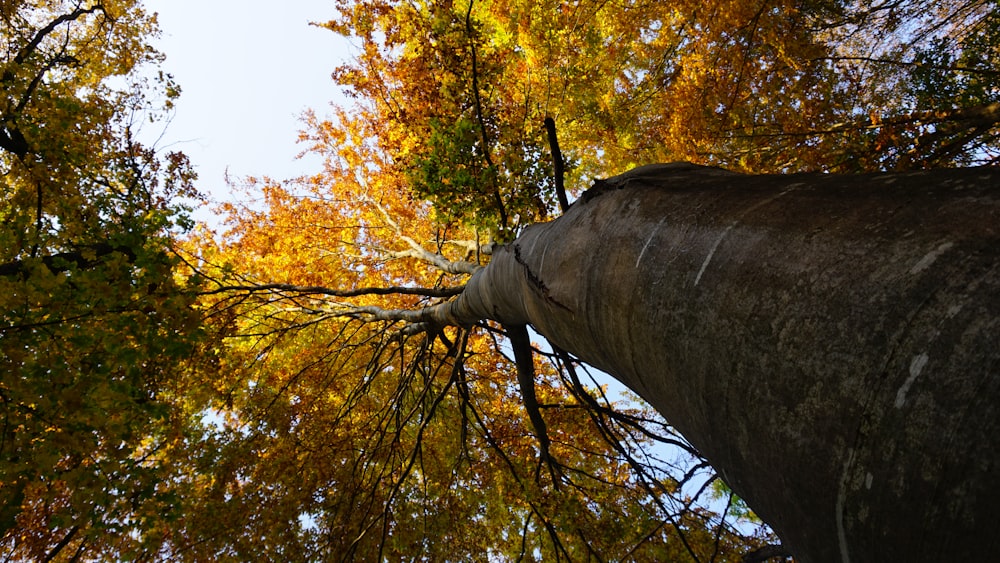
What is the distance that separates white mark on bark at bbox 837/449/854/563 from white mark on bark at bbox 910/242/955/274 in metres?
0.24

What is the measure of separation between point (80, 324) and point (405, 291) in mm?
2020

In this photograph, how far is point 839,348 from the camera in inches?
23.1

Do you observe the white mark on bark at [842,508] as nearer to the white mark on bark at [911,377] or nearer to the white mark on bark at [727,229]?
the white mark on bark at [911,377]

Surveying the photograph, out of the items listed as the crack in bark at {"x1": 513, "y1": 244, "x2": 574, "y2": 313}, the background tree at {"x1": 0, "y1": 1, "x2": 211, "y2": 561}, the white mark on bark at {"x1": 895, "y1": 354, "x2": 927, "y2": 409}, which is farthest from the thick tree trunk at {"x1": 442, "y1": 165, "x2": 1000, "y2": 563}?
the background tree at {"x1": 0, "y1": 1, "x2": 211, "y2": 561}

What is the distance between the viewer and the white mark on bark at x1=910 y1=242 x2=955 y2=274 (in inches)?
22.0

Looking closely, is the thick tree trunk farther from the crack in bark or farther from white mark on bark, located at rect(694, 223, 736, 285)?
the crack in bark

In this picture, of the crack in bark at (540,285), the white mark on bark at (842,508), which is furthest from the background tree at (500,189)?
the white mark on bark at (842,508)

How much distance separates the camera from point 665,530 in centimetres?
450

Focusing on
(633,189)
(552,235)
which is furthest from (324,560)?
(633,189)

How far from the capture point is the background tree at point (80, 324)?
2.37m

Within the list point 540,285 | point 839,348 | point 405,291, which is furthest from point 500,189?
point 839,348

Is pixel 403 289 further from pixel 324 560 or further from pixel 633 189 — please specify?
pixel 324 560

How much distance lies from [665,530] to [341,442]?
3652 mm

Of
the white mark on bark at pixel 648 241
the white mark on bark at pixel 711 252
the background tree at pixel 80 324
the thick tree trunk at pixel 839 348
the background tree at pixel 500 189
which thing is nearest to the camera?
the thick tree trunk at pixel 839 348
